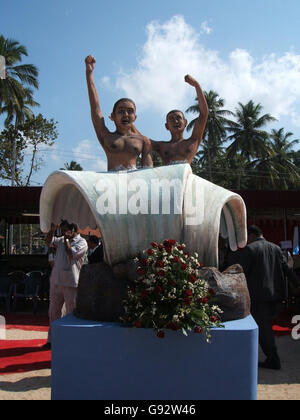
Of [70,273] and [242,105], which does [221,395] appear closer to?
[70,273]

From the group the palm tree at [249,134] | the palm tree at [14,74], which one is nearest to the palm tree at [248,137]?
the palm tree at [249,134]

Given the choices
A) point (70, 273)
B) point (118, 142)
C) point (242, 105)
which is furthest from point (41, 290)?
point (242, 105)

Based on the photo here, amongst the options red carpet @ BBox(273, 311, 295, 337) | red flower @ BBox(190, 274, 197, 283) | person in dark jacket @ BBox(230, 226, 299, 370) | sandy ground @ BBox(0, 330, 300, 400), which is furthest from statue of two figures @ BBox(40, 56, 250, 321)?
red carpet @ BBox(273, 311, 295, 337)

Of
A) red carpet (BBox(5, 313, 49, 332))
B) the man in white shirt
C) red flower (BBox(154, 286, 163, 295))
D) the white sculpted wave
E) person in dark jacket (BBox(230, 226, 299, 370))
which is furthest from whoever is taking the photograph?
red carpet (BBox(5, 313, 49, 332))

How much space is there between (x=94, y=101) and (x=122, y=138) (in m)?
0.58

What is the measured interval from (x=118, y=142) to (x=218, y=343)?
6.81 ft

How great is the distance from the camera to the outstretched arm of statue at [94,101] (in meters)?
4.26

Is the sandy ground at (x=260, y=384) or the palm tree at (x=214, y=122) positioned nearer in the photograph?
the sandy ground at (x=260, y=384)

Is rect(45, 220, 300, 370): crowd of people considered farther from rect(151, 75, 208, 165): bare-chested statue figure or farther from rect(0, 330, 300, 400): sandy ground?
rect(151, 75, 208, 165): bare-chested statue figure

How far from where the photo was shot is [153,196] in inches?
136

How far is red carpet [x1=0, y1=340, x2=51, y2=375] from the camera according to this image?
4867 mm

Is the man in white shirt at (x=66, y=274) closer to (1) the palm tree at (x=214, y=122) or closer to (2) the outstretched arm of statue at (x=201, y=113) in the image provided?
(2) the outstretched arm of statue at (x=201, y=113)

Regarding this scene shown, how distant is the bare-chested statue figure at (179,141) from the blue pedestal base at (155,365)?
1.91m

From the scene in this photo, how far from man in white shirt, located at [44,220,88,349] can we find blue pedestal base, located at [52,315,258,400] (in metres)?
2.33
